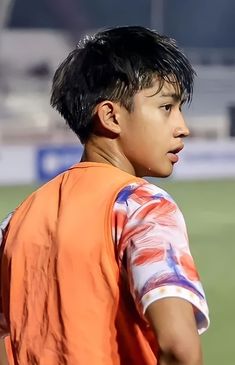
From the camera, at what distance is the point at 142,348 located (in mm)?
1543

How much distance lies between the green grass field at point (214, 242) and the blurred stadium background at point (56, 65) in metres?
0.13

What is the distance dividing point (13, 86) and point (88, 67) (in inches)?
494

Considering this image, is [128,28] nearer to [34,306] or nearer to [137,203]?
[137,203]

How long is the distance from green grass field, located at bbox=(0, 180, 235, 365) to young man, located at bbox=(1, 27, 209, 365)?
10.1 feet

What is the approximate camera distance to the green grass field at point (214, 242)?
5078mm

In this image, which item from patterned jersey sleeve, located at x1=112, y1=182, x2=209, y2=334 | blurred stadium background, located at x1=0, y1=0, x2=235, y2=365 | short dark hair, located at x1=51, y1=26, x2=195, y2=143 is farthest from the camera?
blurred stadium background, located at x1=0, y1=0, x2=235, y2=365

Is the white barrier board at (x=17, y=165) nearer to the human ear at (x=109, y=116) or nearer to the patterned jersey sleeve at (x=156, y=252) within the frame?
the human ear at (x=109, y=116)

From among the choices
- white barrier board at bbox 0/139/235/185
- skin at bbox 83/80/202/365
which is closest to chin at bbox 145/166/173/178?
skin at bbox 83/80/202/365

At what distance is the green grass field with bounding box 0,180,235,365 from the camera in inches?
200

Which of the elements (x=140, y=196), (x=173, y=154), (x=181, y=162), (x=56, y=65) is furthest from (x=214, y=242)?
(x=56, y=65)

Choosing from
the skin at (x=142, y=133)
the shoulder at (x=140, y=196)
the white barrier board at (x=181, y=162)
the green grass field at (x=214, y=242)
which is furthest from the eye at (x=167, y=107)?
the white barrier board at (x=181, y=162)

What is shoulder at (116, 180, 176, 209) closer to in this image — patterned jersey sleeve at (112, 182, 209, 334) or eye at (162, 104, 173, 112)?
patterned jersey sleeve at (112, 182, 209, 334)

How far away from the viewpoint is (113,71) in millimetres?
1642

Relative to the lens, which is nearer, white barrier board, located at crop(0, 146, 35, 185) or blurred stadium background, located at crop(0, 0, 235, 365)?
white barrier board, located at crop(0, 146, 35, 185)
